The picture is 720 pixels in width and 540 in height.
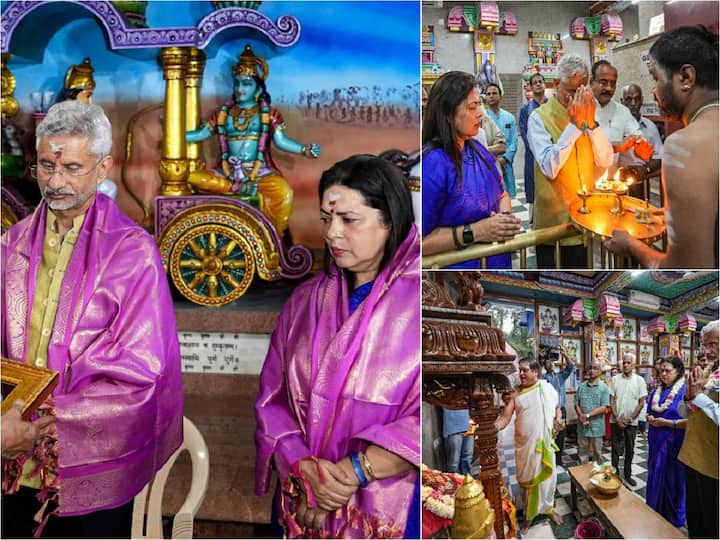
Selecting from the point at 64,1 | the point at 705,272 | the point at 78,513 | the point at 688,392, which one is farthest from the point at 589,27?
the point at 78,513

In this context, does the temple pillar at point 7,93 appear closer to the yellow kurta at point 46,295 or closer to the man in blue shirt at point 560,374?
the yellow kurta at point 46,295

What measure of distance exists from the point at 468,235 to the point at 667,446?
0.86 m

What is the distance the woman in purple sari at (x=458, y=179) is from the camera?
87.4 inches

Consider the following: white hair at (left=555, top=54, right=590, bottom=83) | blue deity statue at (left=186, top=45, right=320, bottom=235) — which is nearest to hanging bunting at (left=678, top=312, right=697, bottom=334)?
white hair at (left=555, top=54, right=590, bottom=83)

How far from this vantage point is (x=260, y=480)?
87.0 inches

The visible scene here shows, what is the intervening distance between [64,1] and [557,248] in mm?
1678

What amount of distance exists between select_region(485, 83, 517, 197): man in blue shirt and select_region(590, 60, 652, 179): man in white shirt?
0.82 ft

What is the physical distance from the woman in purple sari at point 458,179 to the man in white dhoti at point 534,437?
16.4 inches

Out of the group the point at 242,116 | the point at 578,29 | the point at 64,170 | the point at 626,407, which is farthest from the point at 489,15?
the point at 64,170

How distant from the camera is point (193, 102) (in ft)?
7.66

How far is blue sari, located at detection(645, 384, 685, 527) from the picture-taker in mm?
2223

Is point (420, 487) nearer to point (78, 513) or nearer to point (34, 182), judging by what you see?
point (78, 513)

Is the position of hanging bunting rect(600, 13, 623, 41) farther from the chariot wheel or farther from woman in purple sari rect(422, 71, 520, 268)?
the chariot wheel

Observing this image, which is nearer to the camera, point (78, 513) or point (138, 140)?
point (78, 513)
